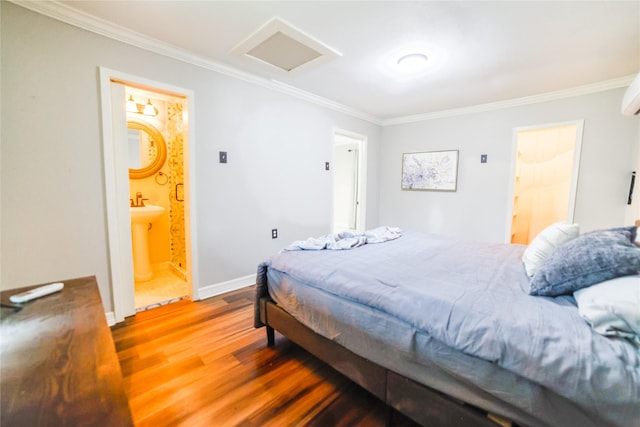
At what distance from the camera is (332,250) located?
2.06 m

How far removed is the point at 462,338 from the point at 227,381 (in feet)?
4.52

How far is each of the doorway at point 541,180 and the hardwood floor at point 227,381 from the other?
156 inches

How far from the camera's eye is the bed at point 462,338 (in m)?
0.86

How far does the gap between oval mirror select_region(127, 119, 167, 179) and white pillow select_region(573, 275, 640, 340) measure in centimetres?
418

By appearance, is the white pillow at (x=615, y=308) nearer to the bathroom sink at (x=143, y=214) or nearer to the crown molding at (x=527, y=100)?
the crown molding at (x=527, y=100)

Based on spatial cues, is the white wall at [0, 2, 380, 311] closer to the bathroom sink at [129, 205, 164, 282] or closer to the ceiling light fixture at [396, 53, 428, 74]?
the bathroom sink at [129, 205, 164, 282]

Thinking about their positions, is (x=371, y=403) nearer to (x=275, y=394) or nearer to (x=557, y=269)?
(x=275, y=394)

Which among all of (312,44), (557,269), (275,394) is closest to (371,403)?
(275,394)

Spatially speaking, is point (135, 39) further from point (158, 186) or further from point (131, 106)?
point (158, 186)

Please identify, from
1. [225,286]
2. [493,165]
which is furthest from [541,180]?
[225,286]

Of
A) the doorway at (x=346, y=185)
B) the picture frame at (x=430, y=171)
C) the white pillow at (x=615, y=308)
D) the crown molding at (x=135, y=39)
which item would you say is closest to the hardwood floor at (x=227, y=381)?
the white pillow at (x=615, y=308)

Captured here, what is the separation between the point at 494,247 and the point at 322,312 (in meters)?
1.76

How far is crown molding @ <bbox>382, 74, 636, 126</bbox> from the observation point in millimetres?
2785

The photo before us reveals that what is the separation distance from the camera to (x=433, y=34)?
200 cm
